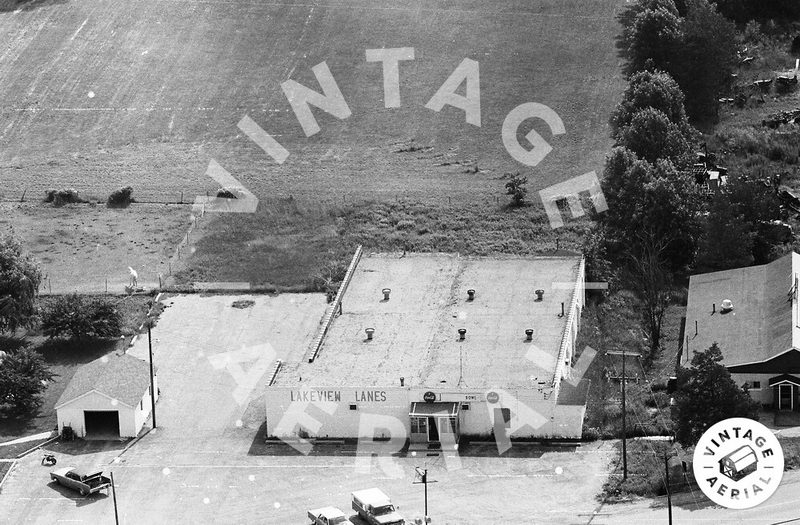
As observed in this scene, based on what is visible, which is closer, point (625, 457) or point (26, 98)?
point (625, 457)

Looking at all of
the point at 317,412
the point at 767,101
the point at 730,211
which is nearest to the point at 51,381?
the point at 317,412

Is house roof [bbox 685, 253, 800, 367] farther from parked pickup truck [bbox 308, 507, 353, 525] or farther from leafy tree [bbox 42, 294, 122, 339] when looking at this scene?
leafy tree [bbox 42, 294, 122, 339]

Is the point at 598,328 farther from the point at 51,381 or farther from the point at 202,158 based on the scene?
the point at 202,158

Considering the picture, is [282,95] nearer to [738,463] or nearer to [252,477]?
[252,477]

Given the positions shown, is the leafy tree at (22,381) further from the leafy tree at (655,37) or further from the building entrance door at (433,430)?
the leafy tree at (655,37)

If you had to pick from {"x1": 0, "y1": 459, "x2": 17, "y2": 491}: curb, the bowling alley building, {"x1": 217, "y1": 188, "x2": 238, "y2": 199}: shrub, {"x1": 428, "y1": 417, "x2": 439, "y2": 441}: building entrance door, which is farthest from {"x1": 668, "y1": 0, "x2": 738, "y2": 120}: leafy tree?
{"x1": 0, "y1": 459, "x2": 17, "y2": 491}: curb

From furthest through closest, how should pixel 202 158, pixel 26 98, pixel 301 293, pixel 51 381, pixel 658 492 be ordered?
→ pixel 26 98, pixel 202 158, pixel 301 293, pixel 51 381, pixel 658 492
